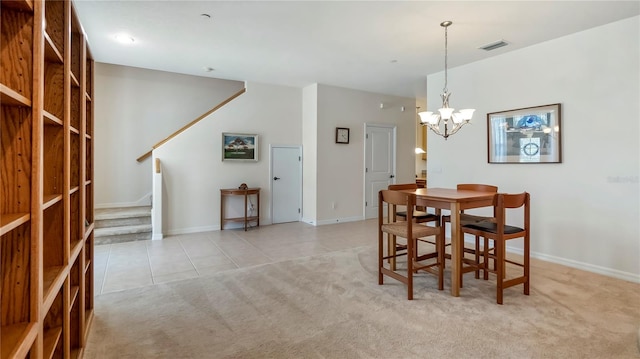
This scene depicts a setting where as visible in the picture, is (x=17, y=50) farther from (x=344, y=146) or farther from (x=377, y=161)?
(x=377, y=161)

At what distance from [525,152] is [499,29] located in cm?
155

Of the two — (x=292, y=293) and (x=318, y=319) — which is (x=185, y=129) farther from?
(x=318, y=319)

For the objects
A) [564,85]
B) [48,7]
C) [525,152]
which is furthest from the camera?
[525,152]

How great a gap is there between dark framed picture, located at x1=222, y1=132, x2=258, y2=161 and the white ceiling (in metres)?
1.26

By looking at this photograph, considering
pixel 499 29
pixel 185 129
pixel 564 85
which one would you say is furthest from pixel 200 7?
pixel 564 85

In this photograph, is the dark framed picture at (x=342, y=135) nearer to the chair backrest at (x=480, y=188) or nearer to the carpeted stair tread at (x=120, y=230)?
the chair backrest at (x=480, y=188)

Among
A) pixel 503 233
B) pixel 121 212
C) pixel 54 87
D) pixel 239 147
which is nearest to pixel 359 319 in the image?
pixel 503 233

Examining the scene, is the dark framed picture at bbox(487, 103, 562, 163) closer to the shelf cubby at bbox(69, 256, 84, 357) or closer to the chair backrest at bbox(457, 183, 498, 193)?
the chair backrest at bbox(457, 183, 498, 193)

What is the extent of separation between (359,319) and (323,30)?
2.94 m

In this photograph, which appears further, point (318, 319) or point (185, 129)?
point (185, 129)

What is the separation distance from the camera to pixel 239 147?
19.6 feet

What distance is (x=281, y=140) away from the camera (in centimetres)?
640

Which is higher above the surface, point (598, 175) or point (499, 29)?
point (499, 29)

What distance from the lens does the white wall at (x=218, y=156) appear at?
5.45 m
